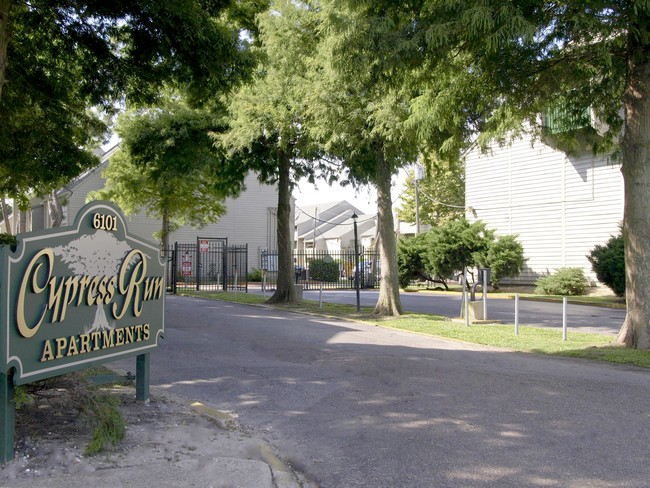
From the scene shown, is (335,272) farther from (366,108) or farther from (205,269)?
(366,108)

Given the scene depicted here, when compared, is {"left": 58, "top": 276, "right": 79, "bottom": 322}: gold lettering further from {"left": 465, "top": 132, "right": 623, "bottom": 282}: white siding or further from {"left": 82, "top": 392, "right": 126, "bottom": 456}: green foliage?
{"left": 465, "top": 132, "right": 623, "bottom": 282}: white siding

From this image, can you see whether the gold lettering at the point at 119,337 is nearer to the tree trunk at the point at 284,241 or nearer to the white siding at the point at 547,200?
the tree trunk at the point at 284,241

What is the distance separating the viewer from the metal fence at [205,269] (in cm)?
3059

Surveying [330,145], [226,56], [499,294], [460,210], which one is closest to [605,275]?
[499,294]

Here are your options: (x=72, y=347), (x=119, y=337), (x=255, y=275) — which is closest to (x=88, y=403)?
(x=72, y=347)

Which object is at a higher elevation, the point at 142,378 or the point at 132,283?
the point at 132,283

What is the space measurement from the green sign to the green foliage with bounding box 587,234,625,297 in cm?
2064

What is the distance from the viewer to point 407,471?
16.2 ft

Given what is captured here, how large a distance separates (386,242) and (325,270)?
23.2 m

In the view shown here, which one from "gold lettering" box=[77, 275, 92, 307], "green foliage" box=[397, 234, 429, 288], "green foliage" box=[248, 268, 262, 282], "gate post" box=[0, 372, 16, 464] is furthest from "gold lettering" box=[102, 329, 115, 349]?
"green foliage" box=[248, 268, 262, 282]

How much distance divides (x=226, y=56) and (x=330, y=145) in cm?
630

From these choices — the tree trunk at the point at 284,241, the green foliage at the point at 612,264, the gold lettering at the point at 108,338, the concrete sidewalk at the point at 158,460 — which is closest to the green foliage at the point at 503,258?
the green foliage at the point at 612,264

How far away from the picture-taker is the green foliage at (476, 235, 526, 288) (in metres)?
27.8

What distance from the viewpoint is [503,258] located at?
2781 centimetres
